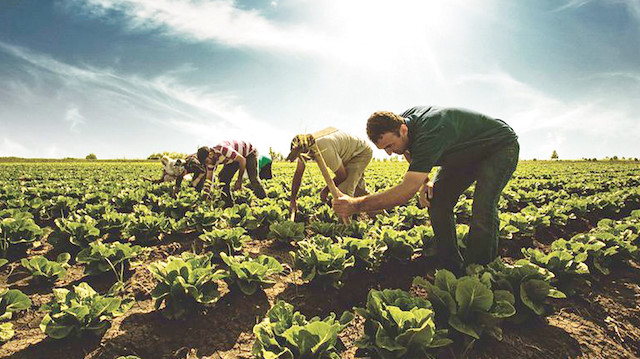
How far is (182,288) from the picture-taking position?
8.75 feet

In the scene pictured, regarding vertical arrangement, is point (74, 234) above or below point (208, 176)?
below

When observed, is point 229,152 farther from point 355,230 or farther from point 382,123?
point 382,123

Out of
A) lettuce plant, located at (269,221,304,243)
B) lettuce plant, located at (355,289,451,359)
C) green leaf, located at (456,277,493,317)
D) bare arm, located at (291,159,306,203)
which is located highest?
bare arm, located at (291,159,306,203)

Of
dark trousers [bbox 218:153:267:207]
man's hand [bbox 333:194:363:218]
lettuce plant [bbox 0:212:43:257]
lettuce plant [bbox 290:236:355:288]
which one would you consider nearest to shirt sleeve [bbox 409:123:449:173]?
man's hand [bbox 333:194:363:218]

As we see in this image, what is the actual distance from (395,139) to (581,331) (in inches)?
94.4

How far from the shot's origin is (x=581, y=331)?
8.62 ft

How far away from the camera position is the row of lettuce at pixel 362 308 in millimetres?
1986

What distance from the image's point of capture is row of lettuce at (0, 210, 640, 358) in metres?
1.99

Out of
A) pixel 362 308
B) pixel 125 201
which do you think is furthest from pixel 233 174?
pixel 362 308

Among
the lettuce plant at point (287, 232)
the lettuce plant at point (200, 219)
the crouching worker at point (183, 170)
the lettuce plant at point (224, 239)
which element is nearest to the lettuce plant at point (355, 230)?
the lettuce plant at point (287, 232)

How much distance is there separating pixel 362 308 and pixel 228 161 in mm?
5713

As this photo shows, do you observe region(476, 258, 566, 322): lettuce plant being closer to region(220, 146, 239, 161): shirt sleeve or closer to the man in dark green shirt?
the man in dark green shirt

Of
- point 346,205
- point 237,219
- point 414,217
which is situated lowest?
point 237,219

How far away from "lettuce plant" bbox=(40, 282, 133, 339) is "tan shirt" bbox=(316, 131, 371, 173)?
3.36 metres
